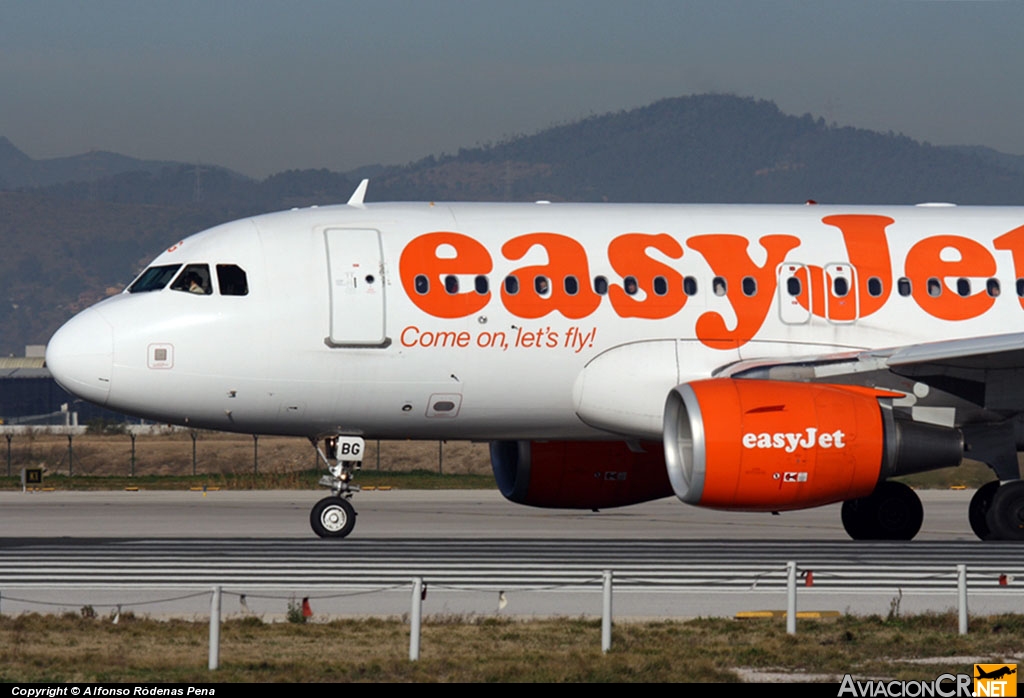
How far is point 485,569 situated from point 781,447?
4337mm

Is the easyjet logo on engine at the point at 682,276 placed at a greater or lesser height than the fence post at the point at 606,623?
greater

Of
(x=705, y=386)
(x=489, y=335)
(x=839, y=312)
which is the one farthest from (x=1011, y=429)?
A: (x=489, y=335)

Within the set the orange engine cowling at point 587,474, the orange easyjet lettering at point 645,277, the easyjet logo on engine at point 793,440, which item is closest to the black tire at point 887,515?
the orange engine cowling at point 587,474

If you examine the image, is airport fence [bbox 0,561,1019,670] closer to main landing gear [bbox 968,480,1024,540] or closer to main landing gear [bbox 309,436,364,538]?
Result: main landing gear [bbox 968,480,1024,540]

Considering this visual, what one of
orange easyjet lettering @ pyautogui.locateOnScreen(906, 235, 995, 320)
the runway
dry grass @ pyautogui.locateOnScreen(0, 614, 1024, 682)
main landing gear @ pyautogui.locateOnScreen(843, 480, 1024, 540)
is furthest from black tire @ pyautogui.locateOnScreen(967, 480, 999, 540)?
dry grass @ pyautogui.locateOnScreen(0, 614, 1024, 682)

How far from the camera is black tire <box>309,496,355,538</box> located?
23797mm

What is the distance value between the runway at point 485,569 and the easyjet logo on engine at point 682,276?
3373 mm

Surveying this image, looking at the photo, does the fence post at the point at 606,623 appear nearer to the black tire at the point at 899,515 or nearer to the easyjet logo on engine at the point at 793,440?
the easyjet logo on engine at the point at 793,440

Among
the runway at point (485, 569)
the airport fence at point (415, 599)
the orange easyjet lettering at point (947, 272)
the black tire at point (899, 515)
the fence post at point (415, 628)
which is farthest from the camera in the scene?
the black tire at point (899, 515)

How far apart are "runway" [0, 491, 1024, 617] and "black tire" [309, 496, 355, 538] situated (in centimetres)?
30

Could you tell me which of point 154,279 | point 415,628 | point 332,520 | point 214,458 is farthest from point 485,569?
point 214,458

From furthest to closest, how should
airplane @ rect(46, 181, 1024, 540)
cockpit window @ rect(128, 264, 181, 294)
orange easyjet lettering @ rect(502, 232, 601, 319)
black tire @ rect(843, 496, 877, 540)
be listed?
black tire @ rect(843, 496, 877, 540) → orange easyjet lettering @ rect(502, 232, 601, 319) → cockpit window @ rect(128, 264, 181, 294) → airplane @ rect(46, 181, 1024, 540)

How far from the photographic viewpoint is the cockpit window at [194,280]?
77.4 feet

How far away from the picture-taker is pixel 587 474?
2648 centimetres
